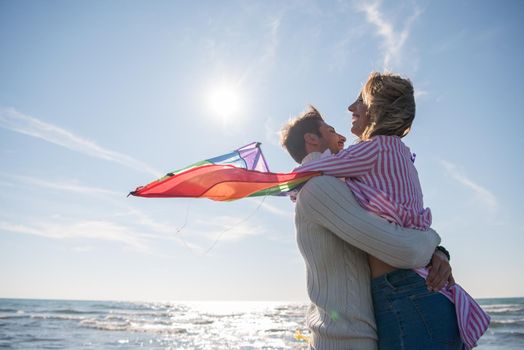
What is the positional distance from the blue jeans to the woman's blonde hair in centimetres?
67

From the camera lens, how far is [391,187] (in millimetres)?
1850

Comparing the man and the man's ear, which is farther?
the man's ear

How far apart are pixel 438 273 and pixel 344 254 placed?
15.2 inches

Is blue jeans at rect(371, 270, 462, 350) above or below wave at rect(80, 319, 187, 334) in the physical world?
above

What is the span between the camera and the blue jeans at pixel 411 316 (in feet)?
5.49

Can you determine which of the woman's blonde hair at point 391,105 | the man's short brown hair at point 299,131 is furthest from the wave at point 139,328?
the woman's blonde hair at point 391,105

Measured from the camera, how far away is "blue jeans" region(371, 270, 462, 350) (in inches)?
65.8

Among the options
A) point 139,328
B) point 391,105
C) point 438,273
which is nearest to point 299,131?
point 391,105

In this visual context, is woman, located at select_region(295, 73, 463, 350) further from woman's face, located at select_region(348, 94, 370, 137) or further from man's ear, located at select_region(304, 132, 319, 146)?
man's ear, located at select_region(304, 132, 319, 146)

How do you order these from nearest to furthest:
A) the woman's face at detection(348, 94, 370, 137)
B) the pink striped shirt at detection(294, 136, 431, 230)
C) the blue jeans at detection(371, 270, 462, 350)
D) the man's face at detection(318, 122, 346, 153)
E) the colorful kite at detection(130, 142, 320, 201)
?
the blue jeans at detection(371, 270, 462, 350) → the pink striped shirt at detection(294, 136, 431, 230) → the colorful kite at detection(130, 142, 320, 201) → the woman's face at detection(348, 94, 370, 137) → the man's face at detection(318, 122, 346, 153)

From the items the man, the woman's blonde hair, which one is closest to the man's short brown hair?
the woman's blonde hair

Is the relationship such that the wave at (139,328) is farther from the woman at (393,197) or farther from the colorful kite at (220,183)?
the woman at (393,197)

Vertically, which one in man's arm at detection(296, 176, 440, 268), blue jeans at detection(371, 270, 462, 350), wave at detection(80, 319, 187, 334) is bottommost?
wave at detection(80, 319, 187, 334)

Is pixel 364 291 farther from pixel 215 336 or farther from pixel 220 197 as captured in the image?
pixel 215 336
